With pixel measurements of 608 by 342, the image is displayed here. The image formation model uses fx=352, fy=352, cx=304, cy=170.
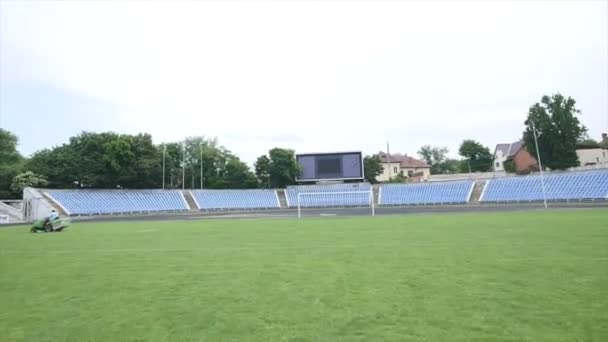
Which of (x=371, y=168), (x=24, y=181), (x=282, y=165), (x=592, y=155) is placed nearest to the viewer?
(x=24, y=181)

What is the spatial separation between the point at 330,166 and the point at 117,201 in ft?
94.8

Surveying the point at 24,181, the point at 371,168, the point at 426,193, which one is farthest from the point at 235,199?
the point at 371,168

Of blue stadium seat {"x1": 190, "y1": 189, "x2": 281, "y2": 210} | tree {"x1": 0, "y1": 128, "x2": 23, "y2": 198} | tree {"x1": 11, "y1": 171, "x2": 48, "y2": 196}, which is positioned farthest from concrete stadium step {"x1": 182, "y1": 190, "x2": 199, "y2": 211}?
tree {"x1": 0, "y1": 128, "x2": 23, "y2": 198}

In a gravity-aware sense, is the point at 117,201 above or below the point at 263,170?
below

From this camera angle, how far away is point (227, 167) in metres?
65.0

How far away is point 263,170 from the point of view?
203 ft

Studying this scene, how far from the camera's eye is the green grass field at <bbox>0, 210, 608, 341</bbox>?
12.3 feet

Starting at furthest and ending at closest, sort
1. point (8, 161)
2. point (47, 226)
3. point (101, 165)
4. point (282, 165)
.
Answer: point (282, 165)
point (8, 161)
point (101, 165)
point (47, 226)

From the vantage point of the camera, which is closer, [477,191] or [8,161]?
[477,191]

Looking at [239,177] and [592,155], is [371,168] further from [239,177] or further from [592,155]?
[592,155]

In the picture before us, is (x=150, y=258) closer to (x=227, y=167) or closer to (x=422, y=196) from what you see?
(x=422, y=196)

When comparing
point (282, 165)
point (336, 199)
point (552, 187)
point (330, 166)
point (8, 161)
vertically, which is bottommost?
point (336, 199)

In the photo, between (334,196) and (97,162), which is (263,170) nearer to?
(334,196)

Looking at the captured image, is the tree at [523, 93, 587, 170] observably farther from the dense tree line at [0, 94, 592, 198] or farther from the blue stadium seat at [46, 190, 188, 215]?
the blue stadium seat at [46, 190, 188, 215]
